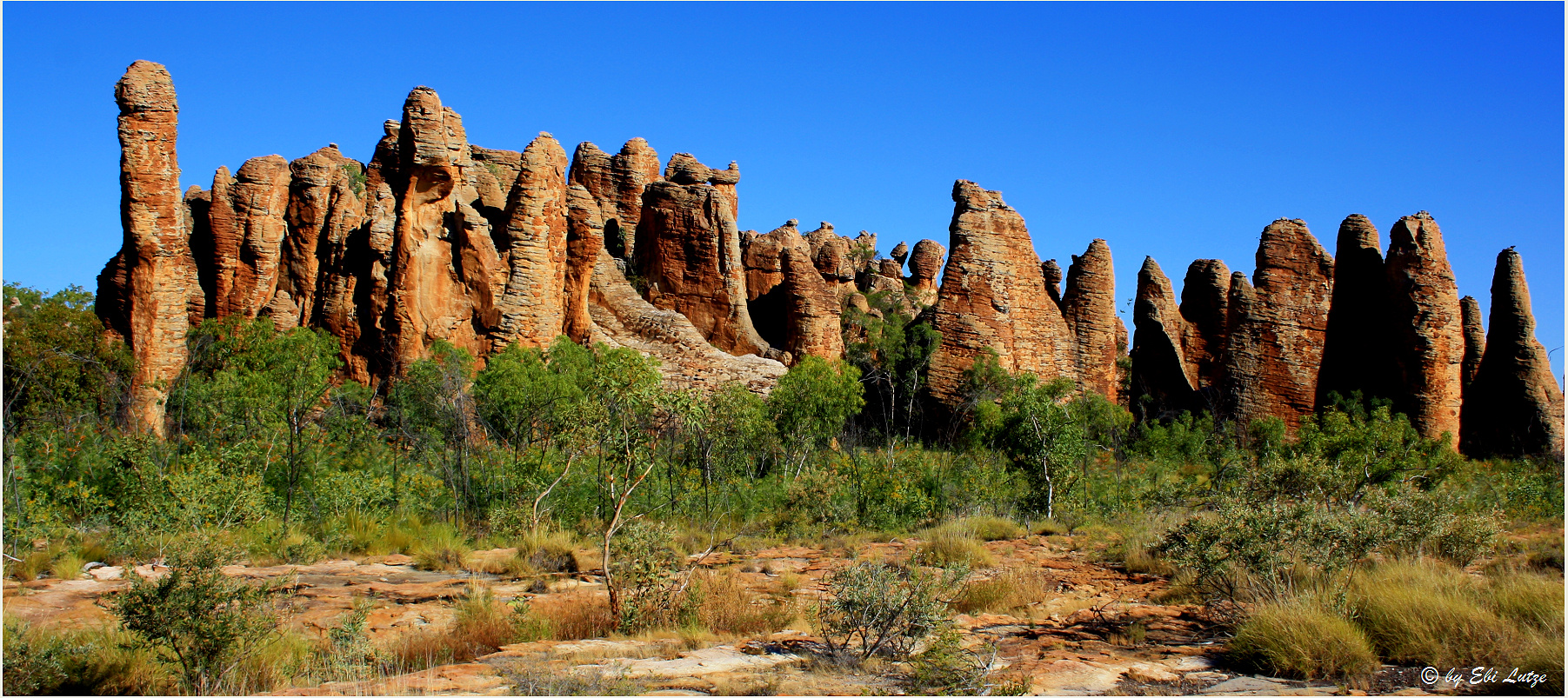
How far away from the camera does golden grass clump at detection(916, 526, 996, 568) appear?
12.6 metres

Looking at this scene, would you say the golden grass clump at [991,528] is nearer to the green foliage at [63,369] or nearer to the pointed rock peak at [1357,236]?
the green foliage at [63,369]

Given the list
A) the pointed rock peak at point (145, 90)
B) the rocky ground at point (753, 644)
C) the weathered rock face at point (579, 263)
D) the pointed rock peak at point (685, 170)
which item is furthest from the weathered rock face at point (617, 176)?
the rocky ground at point (753, 644)

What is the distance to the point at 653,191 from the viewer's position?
34188 mm

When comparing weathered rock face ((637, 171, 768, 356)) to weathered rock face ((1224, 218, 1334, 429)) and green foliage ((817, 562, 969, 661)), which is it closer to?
weathered rock face ((1224, 218, 1334, 429))

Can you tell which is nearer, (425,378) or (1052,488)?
(1052,488)

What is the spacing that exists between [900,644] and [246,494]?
891 centimetres

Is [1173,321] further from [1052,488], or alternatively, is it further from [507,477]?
[507,477]

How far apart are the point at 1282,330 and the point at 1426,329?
358cm

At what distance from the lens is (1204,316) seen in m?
36.9

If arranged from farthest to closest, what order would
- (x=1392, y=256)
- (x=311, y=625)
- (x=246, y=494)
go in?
(x=1392, y=256), (x=246, y=494), (x=311, y=625)

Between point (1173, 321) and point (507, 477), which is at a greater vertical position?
point (1173, 321)

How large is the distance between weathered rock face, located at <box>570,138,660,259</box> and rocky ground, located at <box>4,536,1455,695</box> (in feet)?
97.1

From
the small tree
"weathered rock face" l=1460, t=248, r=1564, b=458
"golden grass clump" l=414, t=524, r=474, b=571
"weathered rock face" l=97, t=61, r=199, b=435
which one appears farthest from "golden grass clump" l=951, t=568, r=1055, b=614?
"weathered rock face" l=1460, t=248, r=1564, b=458

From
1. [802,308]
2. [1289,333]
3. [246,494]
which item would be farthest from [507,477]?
[1289,333]
